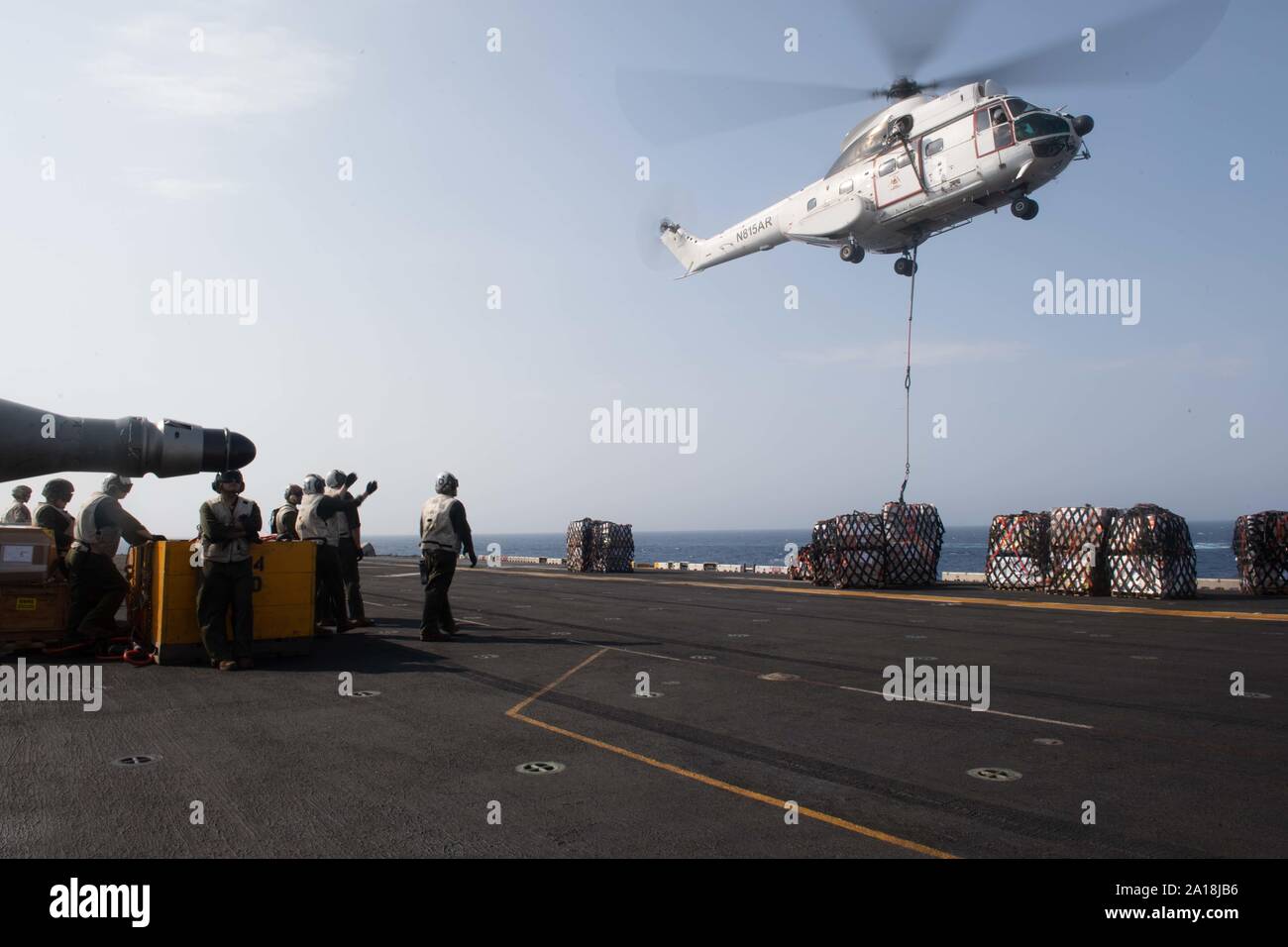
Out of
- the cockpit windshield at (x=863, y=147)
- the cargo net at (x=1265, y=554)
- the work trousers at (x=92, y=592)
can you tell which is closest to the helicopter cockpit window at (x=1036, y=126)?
the cockpit windshield at (x=863, y=147)

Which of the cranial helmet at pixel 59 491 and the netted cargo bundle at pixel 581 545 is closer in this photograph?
the cranial helmet at pixel 59 491

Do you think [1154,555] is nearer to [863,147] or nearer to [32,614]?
[863,147]

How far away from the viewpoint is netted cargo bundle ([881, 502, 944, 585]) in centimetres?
2803

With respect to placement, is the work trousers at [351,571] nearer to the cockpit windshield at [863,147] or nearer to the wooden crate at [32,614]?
the wooden crate at [32,614]

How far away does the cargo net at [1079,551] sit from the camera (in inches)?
931

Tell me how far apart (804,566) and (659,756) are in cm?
2637

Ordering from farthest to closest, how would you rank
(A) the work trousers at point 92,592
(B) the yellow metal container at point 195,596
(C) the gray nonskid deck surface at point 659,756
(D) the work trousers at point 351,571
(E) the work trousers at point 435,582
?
(D) the work trousers at point 351,571, (E) the work trousers at point 435,582, (A) the work trousers at point 92,592, (B) the yellow metal container at point 195,596, (C) the gray nonskid deck surface at point 659,756

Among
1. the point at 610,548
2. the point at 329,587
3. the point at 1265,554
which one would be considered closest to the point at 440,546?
the point at 329,587

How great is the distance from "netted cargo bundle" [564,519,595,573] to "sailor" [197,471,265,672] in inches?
1193

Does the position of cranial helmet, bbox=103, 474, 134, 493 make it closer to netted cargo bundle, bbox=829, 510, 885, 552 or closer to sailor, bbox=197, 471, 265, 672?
sailor, bbox=197, 471, 265, 672

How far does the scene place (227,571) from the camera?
11094mm

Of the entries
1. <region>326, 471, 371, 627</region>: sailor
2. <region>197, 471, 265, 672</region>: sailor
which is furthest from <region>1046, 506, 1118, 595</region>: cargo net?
<region>197, 471, 265, 672</region>: sailor

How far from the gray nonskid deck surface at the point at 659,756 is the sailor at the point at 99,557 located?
5.45 ft
